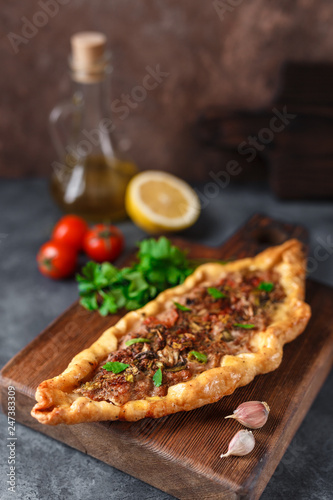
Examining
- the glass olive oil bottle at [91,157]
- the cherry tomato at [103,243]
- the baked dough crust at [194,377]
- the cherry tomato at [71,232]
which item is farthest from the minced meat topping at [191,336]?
the glass olive oil bottle at [91,157]

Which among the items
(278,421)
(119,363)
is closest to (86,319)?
(119,363)

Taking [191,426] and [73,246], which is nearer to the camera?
[191,426]

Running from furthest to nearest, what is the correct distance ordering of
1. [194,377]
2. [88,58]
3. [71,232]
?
[71,232], [88,58], [194,377]

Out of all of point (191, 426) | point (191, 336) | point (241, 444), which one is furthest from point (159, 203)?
point (241, 444)

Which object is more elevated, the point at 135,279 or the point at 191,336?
the point at 191,336

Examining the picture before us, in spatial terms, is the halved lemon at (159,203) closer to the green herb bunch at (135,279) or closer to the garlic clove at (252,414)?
the green herb bunch at (135,279)

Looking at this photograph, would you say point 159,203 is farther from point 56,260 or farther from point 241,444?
point 241,444

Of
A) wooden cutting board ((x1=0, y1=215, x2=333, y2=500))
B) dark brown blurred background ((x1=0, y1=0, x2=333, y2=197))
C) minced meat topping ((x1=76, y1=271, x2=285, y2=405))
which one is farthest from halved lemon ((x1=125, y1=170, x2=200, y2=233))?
wooden cutting board ((x1=0, y1=215, x2=333, y2=500))

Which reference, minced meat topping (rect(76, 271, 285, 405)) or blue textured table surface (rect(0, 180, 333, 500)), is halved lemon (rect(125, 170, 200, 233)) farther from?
minced meat topping (rect(76, 271, 285, 405))
